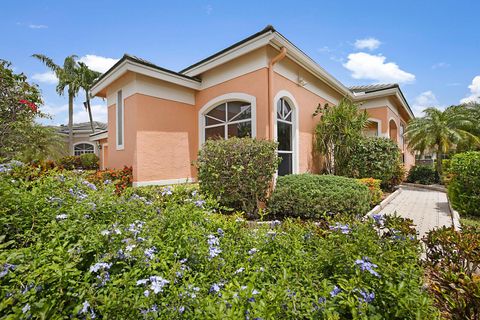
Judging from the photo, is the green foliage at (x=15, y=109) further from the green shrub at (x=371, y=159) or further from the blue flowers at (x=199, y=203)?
the green shrub at (x=371, y=159)

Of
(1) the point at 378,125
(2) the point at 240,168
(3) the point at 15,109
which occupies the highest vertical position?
(1) the point at 378,125

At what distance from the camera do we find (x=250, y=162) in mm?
5984

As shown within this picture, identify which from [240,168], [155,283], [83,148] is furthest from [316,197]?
[83,148]

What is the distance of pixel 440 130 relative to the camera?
14297 mm

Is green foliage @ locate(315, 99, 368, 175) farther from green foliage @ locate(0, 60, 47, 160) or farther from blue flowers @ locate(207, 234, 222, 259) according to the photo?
green foliage @ locate(0, 60, 47, 160)

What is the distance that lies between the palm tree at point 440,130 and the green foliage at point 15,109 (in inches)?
801

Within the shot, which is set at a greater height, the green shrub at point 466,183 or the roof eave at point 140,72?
the roof eave at point 140,72

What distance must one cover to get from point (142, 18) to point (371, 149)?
9978mm

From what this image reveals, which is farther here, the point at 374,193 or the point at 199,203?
the point at 374,193

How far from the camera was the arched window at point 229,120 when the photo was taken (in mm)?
7977

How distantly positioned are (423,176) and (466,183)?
31.9 ft

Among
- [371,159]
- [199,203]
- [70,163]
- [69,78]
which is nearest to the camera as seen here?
[199,203]

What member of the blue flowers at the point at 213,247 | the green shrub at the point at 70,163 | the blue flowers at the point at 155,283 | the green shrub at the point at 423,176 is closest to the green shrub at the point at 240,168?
the blue flowers at the point at 213,247

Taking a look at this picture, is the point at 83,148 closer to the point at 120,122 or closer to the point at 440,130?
the point at 120,122
